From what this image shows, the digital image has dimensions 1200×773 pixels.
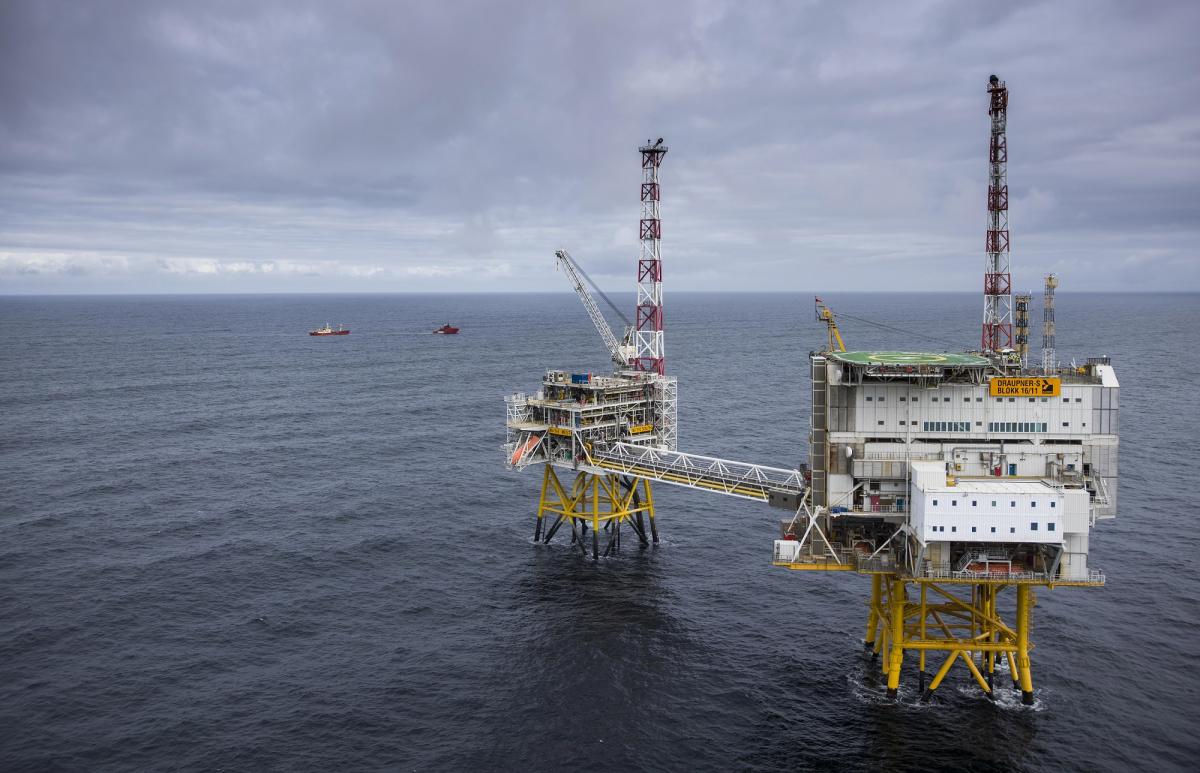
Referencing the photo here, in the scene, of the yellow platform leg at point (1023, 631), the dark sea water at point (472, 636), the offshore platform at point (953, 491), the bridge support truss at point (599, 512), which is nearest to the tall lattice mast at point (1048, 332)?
the offshore platform at point (953, 491)

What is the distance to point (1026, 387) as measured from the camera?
58.8 meters

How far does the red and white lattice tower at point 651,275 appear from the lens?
89375 millimetres

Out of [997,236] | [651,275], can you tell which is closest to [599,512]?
[651,275]

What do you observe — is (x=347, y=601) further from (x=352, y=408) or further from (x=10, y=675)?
(x=352, y=408)

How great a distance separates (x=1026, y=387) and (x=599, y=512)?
1657 inches

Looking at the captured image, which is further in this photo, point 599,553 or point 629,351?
point 629,351

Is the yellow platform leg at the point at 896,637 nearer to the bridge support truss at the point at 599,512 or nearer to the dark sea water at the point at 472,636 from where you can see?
the dark sea water at the point at 472,636

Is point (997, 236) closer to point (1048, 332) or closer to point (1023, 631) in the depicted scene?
point (1048, 332)

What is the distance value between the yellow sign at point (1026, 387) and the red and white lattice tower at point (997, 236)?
120 ft

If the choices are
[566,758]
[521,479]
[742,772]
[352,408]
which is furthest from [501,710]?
[352,408]

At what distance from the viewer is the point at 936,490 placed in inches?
2169

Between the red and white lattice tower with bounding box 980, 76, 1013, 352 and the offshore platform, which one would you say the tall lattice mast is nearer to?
the offshore platform

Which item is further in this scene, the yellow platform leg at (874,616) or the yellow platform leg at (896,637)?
the yellow platform leg at (874,616)

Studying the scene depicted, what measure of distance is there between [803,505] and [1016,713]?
18.0 metres
